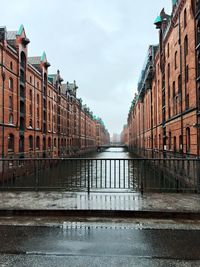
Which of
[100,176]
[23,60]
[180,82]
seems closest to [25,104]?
[23,60]

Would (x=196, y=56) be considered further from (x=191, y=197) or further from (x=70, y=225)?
(x=70, y=225)

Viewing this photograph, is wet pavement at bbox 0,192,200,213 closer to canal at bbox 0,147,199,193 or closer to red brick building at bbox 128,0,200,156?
canal at bbox 0,147,199,193

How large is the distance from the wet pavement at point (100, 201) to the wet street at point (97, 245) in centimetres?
82

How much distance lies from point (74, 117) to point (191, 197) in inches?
2491

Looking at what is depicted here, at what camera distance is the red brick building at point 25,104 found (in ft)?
76.2

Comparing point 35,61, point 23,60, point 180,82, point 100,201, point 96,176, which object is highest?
point 35,61

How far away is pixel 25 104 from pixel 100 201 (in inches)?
1038

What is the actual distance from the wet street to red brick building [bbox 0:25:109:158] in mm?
19562

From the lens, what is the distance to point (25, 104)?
29.4m

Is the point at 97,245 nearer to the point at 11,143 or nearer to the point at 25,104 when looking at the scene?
the point at 11,143

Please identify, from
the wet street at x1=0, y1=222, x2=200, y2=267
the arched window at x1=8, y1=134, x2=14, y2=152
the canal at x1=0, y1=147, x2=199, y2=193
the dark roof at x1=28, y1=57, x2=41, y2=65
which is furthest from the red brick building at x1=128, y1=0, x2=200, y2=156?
the dark roof at x1=28, y1=57, x2=41, y2=65

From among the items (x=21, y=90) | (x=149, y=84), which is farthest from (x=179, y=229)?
(x=149, y=84)

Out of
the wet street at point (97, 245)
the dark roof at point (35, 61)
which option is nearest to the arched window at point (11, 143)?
the dark roof at point (35, 61)

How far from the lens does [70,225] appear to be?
468 centimetres
